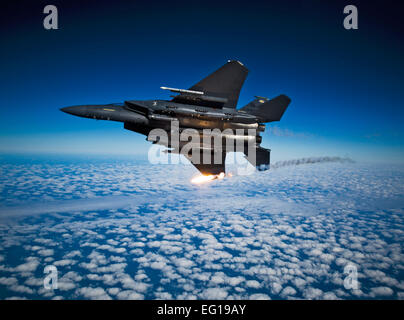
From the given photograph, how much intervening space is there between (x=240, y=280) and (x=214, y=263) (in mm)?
2358

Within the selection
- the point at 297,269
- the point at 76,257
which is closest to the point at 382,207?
the point at 297,269

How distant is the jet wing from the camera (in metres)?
9.54

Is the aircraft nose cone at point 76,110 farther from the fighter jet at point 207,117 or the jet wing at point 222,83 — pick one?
the jet wing at point 222,83

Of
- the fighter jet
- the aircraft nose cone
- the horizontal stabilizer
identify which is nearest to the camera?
the aircraft nose cone

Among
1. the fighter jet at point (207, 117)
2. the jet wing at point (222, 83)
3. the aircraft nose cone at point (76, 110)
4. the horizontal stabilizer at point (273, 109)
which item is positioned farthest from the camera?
the horizontal stabilizer at point (273, 109)

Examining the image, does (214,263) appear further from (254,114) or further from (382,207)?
(382,207)

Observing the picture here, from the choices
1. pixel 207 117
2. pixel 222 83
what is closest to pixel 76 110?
pixel 207 117

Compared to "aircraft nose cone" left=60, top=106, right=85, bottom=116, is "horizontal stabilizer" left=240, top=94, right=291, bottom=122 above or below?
above

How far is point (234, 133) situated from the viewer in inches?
382

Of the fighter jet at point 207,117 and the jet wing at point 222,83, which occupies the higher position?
the jet wing at point 222,83

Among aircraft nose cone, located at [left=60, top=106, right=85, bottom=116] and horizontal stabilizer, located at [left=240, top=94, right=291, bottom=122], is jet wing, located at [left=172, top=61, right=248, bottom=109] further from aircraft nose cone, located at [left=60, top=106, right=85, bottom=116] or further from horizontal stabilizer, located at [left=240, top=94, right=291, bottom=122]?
aircraft nose cone, located at [left=60, top=106, right=85, bottom=116]

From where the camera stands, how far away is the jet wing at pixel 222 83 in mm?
9539

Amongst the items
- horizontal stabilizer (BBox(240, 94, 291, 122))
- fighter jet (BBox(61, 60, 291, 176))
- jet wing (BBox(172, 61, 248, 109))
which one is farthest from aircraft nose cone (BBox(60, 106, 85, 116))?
horizontal stabilizer (BBox(240, 94, 291, 122))

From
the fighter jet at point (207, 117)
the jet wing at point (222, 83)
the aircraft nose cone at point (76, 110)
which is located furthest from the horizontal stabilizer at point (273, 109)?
the aircraft nose cone at point (76, 110)
